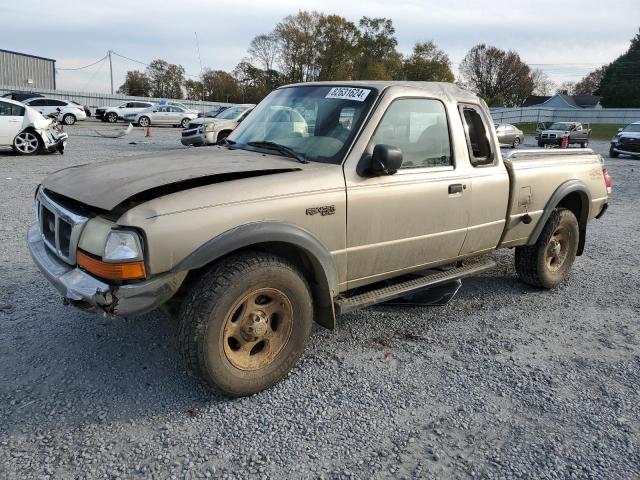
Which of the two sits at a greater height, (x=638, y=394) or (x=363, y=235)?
(x=363, y=235)

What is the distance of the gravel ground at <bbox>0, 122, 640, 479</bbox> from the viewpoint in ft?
8.45

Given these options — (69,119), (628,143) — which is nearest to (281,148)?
(628,143)

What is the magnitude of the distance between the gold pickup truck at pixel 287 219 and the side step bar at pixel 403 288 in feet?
0.04

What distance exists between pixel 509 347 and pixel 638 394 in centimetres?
89

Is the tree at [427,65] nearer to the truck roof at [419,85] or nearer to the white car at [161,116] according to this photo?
the white car at [161,116]

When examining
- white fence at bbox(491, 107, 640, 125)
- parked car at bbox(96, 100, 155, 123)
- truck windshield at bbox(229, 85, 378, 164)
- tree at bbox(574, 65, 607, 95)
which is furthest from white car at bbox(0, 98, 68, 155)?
tree at bbox(574, 65, 607, 95)

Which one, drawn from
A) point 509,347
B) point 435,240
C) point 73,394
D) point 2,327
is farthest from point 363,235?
point 2,327

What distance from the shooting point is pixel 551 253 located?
17.2ft

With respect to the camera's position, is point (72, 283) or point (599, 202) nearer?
point (72, 283)

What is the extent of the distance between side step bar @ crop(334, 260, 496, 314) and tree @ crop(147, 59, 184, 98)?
7034cm

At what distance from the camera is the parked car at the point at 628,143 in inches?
873

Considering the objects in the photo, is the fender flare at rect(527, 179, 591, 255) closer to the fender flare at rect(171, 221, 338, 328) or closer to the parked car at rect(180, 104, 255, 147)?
the fender flare at rect(171, 221, 338, 328)

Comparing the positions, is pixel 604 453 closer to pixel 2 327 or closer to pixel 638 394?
pixel 638 394

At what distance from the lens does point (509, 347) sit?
12.9ft
